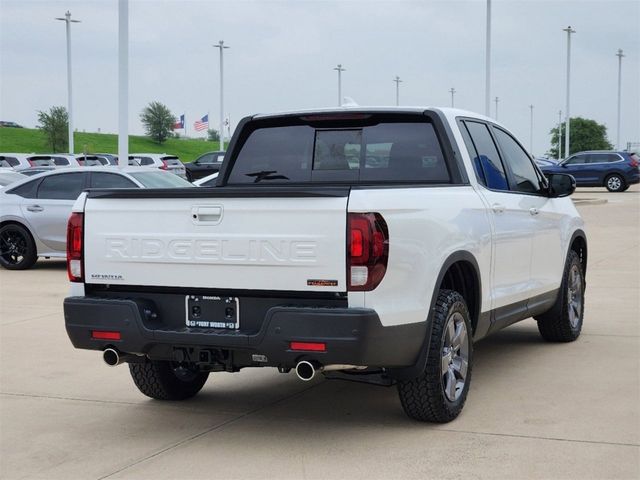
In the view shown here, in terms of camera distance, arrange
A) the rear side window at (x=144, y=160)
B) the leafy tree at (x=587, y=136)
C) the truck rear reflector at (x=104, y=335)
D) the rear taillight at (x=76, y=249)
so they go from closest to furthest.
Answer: the truck rear reflector at (x=104, y=335)
the rear taillight at (x=76, y=249)
the rear side window at (x=144, y=160)
the leafy tree at (x=587, y=136)

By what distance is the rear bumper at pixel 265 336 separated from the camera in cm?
523

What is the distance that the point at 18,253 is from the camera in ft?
51.3

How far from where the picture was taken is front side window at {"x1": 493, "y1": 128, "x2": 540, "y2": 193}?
301 inches

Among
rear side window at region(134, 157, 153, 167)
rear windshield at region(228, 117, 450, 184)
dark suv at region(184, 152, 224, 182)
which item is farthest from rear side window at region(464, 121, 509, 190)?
rear side window at region(134, 157, 153, 167)

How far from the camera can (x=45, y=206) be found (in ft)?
50.3

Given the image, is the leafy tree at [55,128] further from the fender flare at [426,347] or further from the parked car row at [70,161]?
the fender flare at [426,347]

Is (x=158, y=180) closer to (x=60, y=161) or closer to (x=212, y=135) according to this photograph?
(x=60, y=161)

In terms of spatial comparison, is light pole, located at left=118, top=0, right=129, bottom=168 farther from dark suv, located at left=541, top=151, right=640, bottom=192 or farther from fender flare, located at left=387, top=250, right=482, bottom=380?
dark suv, located at left=541, top=151, right=640, bottom=192

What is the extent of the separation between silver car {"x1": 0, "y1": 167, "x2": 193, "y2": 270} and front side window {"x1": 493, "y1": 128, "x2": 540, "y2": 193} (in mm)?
7758

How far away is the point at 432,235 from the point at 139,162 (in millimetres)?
42567

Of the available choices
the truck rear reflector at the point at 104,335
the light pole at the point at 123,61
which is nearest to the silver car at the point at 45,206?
the light pole at the point at 123,61

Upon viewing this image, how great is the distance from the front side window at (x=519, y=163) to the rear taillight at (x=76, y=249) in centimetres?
324

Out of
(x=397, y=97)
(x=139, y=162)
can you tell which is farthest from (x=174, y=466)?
(x=397, y=97)

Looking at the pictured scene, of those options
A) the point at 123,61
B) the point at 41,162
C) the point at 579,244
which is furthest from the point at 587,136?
the point at 579,244
